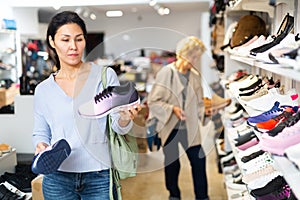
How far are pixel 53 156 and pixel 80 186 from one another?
164 mm

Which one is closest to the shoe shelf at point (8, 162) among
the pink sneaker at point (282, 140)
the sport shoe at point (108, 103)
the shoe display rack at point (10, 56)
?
the shoe display rack at point (10, 56)

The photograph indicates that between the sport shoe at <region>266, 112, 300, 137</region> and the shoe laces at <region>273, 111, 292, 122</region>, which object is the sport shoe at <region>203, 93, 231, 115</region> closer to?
the shoe laces at <region>273, 111, 292, 122</region>

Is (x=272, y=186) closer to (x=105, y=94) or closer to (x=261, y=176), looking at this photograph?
(x=261, y=176)

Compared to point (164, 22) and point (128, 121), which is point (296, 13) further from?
point (164, 22)

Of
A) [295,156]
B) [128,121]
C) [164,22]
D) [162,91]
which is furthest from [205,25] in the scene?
[295,156]

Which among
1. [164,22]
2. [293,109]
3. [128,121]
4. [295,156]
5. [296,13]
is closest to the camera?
[295,156]

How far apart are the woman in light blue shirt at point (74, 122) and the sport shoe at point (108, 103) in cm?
2

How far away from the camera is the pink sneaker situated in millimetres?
1162

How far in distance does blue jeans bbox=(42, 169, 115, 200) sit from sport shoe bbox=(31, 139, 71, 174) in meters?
0.05

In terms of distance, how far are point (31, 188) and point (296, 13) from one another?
5.47 ft

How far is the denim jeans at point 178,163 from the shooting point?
10.1 feet

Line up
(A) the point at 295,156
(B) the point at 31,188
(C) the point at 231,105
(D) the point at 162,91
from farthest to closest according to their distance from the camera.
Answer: (C) the point at 231,105
(D) the point at 162,91
(B) the point at 31,188
(A) the point at 295,156

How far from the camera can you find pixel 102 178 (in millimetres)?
1662

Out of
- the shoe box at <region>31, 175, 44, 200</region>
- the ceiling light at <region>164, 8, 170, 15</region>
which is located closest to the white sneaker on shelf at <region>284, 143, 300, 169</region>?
the shoe box at <region>31, 175, 44, 200</region>
